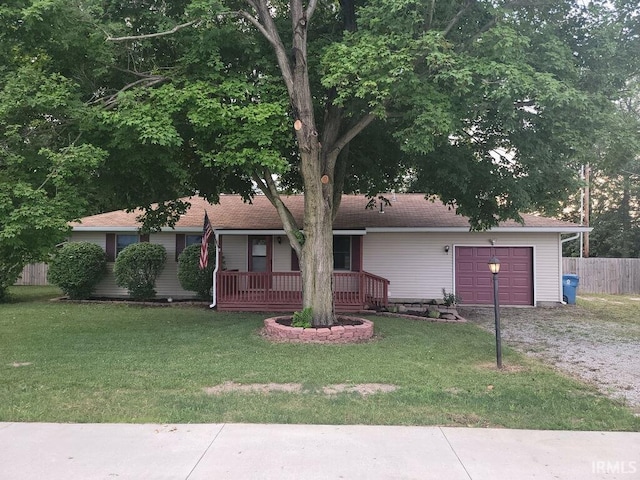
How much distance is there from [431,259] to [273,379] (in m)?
10.3

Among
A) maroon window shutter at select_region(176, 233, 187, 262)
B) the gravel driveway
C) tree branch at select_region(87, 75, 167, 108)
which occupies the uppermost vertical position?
tree branch at select_region(87, 75, 167, 108)

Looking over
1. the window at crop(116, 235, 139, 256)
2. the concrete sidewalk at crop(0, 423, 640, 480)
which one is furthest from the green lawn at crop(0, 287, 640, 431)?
the window at crop(116, 235, 139, 256)

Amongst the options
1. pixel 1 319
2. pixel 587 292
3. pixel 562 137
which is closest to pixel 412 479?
pixel 562 137

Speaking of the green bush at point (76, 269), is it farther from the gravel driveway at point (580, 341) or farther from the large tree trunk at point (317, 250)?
the gravel driveway at point (580, 341)

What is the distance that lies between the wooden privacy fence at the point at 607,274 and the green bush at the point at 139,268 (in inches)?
698

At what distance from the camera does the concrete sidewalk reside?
3814 millimetres

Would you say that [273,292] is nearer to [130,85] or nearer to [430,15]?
[130,85]

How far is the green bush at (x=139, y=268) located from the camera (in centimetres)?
1534

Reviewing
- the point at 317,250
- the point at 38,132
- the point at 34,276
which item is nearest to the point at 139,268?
the point at 38,132

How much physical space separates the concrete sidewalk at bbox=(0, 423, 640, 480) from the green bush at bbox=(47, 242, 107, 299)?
11.7 metres

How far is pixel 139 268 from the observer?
50.5 ft

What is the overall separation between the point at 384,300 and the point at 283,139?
6.48 m

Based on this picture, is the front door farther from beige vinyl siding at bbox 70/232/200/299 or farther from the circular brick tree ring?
the circular brick tree ring

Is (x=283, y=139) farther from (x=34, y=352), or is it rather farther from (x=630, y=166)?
(x=630, y=166)
